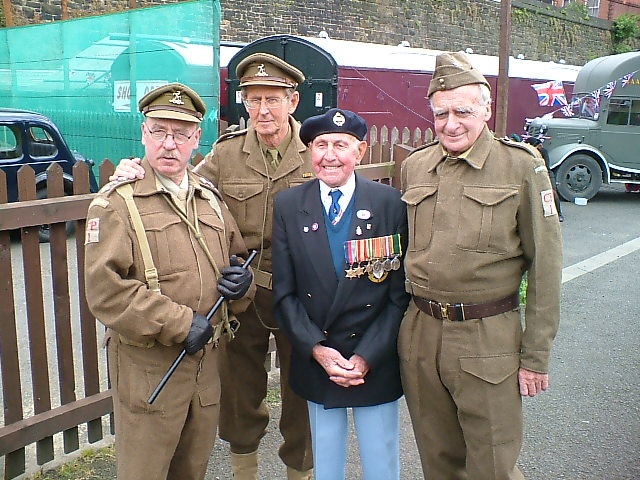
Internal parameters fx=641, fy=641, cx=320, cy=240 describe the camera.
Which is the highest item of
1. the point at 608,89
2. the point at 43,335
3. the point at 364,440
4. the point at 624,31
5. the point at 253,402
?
the point at 624,31

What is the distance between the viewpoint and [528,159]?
245 centimetres

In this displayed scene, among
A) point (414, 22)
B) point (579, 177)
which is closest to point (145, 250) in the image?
point (579, 177)

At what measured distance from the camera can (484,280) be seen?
2.46m

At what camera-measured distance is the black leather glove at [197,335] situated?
7.57 feet

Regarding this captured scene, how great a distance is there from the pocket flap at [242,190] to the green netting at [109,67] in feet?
22.8

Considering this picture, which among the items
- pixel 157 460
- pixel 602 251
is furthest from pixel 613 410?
pixel 602 251

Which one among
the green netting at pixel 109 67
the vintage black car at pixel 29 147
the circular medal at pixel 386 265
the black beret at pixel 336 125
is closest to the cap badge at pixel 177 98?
the black beret at pixel 336 125

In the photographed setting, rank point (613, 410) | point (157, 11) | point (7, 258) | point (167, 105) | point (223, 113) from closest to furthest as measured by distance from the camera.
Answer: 1. point (167, 105)
2. point (7, 258)
3. point (613, 410)
4. point (157, 11)
5. point (223, 113)

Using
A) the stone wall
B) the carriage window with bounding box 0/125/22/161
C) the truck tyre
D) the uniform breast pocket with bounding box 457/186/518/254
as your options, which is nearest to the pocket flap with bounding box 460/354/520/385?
the uniform breast pocket with bounding box 457/186/518/254

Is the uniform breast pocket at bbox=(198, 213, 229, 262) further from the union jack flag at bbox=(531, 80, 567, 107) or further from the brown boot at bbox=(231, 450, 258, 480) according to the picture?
the union jack flag at bbox=(531, 80, 567, 107)

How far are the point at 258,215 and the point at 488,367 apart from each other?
129 centimetres

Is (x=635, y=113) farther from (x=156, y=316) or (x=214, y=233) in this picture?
(x=156, y=316)

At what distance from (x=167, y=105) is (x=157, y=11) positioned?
8.63m

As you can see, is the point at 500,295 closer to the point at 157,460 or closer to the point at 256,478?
the point at 157,460
